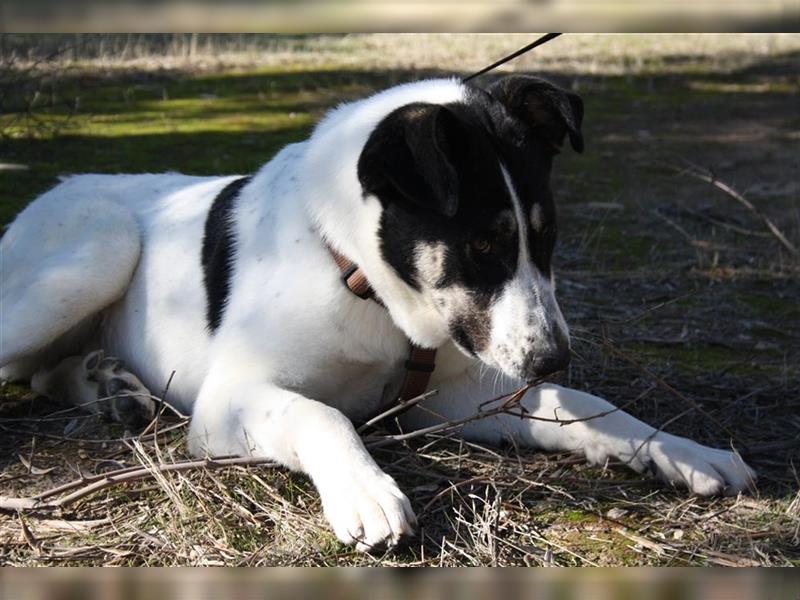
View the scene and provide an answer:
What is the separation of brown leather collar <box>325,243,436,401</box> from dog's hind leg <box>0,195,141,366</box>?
3.51 ft

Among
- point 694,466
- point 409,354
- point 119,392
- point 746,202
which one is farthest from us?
point 746,202

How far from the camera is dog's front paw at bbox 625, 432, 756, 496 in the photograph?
376 centimetres

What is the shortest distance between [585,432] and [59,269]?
209 centimetres

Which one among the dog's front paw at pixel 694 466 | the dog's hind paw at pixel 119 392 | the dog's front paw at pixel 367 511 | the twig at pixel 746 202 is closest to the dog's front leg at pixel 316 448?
the dog's front paw at pixel 367 511

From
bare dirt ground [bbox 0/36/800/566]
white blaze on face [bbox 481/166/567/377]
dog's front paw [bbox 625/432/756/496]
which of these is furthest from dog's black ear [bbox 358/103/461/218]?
dog's front paw [bbox 625/432/756/496]

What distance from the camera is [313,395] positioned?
13.1ft

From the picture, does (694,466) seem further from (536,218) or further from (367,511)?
(367,511)

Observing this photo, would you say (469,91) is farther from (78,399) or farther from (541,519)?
(78,399)

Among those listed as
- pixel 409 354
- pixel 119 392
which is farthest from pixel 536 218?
pixel 119 392

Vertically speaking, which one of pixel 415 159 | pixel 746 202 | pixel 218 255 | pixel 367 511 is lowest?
pixel 367 511

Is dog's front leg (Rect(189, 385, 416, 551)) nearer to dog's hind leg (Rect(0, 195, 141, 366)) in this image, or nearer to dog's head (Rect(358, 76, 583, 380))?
dog's head (Rect(358, 76, 583, 380))

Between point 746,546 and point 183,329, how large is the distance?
2162mm

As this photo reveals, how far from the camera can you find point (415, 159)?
11.4ft

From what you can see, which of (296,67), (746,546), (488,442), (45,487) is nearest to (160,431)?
(45,487)
